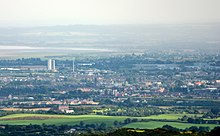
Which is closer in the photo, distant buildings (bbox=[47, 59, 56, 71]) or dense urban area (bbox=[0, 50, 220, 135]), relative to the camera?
dense urban area (bbox=[0, 50, 220, 135])

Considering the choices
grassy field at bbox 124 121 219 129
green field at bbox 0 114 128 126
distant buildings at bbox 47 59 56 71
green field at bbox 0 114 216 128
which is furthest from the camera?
distant buildings at bbox 47 59 56 71

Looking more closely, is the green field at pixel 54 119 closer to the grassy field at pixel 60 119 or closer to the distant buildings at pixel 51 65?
the grassy field at pixel 60 119

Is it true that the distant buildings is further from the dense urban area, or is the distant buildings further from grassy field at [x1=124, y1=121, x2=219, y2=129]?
grassy field at [x1=124, y1=121, x2=219, y2=129]

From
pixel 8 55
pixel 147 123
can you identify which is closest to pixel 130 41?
pixel 8 55

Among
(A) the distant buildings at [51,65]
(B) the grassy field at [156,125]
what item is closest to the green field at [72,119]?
(B) the grassy field at [156,125]

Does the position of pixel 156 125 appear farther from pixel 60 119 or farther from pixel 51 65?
pixel 51 65

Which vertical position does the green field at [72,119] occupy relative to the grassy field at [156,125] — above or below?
below

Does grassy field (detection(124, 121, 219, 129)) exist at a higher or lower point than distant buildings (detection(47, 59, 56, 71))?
higher

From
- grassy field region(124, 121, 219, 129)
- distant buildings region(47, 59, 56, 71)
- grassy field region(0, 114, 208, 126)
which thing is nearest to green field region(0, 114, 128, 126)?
grassy field region(0, 114, 208, 126)

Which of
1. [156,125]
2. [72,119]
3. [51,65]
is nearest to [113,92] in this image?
[72,119]
